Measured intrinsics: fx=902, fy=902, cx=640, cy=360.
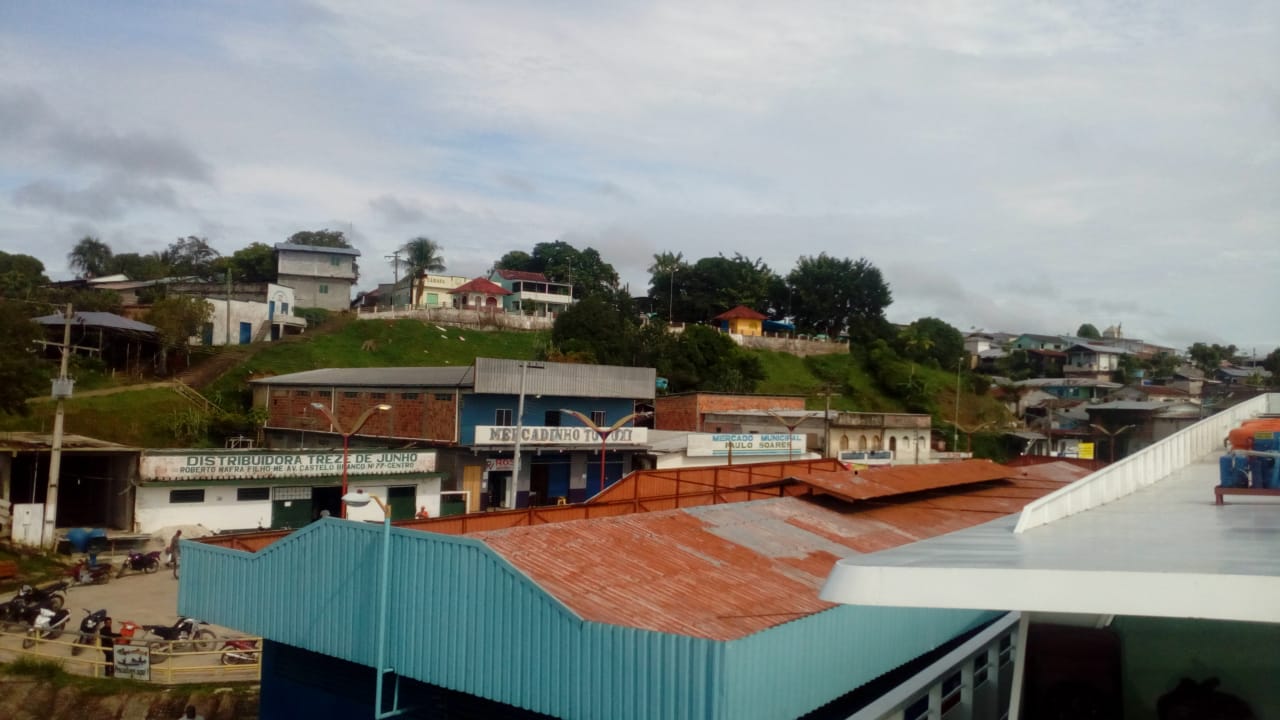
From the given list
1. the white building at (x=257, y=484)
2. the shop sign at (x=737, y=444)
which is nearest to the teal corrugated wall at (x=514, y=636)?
the white building at (x=257, y=484)

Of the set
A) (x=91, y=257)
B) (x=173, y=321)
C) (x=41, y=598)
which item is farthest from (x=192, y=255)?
(x=41, y=598)

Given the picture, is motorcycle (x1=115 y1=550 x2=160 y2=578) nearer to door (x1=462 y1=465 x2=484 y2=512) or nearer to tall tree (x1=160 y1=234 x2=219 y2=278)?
door (x1=462 y1=465 x2=484 y2=512)

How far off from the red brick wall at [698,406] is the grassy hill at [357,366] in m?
3.33

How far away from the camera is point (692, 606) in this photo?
9.23 metres

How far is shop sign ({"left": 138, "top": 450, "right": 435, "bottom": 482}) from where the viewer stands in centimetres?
2572

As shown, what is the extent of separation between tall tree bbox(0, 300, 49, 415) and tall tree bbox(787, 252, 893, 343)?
202 feet

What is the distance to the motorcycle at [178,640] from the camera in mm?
16359

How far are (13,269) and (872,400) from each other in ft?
195

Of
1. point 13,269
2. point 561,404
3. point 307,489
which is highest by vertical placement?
point 13,269

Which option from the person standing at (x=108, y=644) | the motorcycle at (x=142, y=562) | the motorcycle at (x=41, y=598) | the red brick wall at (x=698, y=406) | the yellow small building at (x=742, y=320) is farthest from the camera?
the yellow small building at (x=742, y=320)

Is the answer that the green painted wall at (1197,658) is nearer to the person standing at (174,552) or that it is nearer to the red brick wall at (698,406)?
the person standing at (174,552)

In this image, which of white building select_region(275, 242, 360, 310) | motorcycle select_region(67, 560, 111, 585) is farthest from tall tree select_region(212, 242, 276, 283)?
motorcycle select_region(67, 560, 111, 585)

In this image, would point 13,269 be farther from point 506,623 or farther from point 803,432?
point 506,623

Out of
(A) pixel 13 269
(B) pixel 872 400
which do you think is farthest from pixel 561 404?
(A) pixel 13 269
